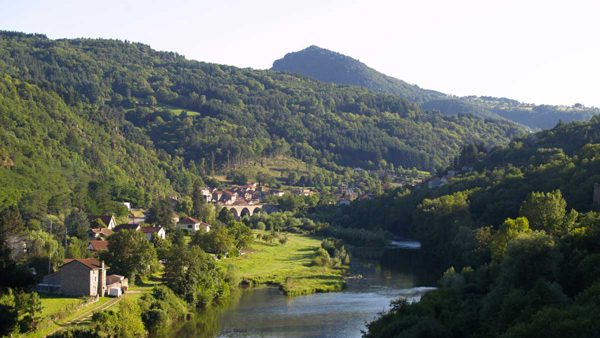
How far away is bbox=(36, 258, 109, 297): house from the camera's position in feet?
141

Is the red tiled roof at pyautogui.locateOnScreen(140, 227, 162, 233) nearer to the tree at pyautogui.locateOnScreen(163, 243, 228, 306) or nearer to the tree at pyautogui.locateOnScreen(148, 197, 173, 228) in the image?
the tree at pyautogui.locateOnScreen(148, 197, 173, 228)

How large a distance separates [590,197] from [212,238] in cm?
3462

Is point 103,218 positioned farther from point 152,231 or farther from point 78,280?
point 78,280

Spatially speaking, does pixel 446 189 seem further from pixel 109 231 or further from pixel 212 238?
pixel 109 231

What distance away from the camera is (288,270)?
6278 centimetres

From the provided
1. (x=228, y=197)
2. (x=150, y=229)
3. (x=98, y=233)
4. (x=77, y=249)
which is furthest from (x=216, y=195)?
(x=77, y=249)

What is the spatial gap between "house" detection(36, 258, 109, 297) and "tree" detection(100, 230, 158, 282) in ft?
12.5

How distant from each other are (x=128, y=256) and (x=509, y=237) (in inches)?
1047

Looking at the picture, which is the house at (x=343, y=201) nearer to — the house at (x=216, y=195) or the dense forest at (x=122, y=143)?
the house at (x=216, y=195)

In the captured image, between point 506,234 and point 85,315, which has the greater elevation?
point 506,234

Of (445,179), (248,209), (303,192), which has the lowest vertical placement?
(248,209)

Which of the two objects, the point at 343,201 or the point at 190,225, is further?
the point at 343,201

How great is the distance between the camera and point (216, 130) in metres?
173

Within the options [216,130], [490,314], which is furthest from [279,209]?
[490,314]
